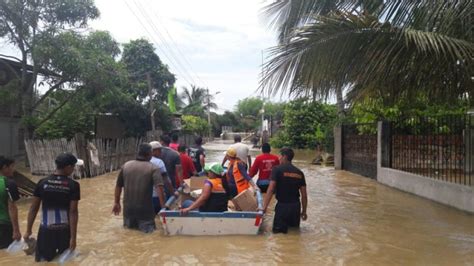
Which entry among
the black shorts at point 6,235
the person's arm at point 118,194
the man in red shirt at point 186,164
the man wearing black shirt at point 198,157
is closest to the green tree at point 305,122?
the man wearing black shirt at point 198,157

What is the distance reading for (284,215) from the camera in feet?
25.4

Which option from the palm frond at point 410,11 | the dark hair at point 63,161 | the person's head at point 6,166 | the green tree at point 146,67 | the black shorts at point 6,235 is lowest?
the black shorts at point 6,235

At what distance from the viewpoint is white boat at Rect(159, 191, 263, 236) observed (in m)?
7.37

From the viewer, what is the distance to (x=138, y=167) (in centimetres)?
754

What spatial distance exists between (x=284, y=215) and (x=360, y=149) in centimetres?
1118

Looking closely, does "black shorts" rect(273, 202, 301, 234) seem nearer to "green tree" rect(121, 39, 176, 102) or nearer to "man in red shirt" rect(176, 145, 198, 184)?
"man in red shirt" rect(176, 145, 198, 184)

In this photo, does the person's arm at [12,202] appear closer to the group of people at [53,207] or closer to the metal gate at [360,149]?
the group of people at [53,207]

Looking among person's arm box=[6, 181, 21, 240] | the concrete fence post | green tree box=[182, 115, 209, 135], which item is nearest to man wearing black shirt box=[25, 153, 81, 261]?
person's arm box=[6, 181, 21, 240]

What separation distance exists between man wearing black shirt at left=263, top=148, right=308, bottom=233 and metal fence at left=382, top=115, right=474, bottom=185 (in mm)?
4375

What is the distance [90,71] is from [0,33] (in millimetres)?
3513

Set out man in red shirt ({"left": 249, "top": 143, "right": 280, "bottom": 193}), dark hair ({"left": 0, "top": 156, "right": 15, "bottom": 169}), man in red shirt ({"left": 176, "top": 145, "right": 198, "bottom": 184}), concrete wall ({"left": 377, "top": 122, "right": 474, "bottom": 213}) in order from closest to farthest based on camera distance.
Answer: dark hair ({"left": 0, "top": 156, "right": 15, "bottom": 169}), man in red shirt ({"left": 249, "top": 143, "right": 280, "bottom": 193}), concrete wall ({"left": 377, "top": 122, "right": 474, "bottom": 213}), man in red shirt ({"left": 176, "top": 145, "right": 198, "bottom": 184})

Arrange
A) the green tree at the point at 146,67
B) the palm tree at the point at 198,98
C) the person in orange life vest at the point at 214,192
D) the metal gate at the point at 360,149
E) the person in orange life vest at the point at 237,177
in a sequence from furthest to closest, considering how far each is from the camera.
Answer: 1. the palm tree at the point at 198,98
2. the green tree at the point at 146,67
3. the metal gate at the point at 360,149
4. the person in orange life vest at the point at 237,177
5. the person in orange life vest at the point at 214,192

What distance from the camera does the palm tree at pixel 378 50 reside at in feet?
25.0

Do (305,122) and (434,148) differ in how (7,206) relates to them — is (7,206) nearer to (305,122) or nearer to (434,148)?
(434,148)
